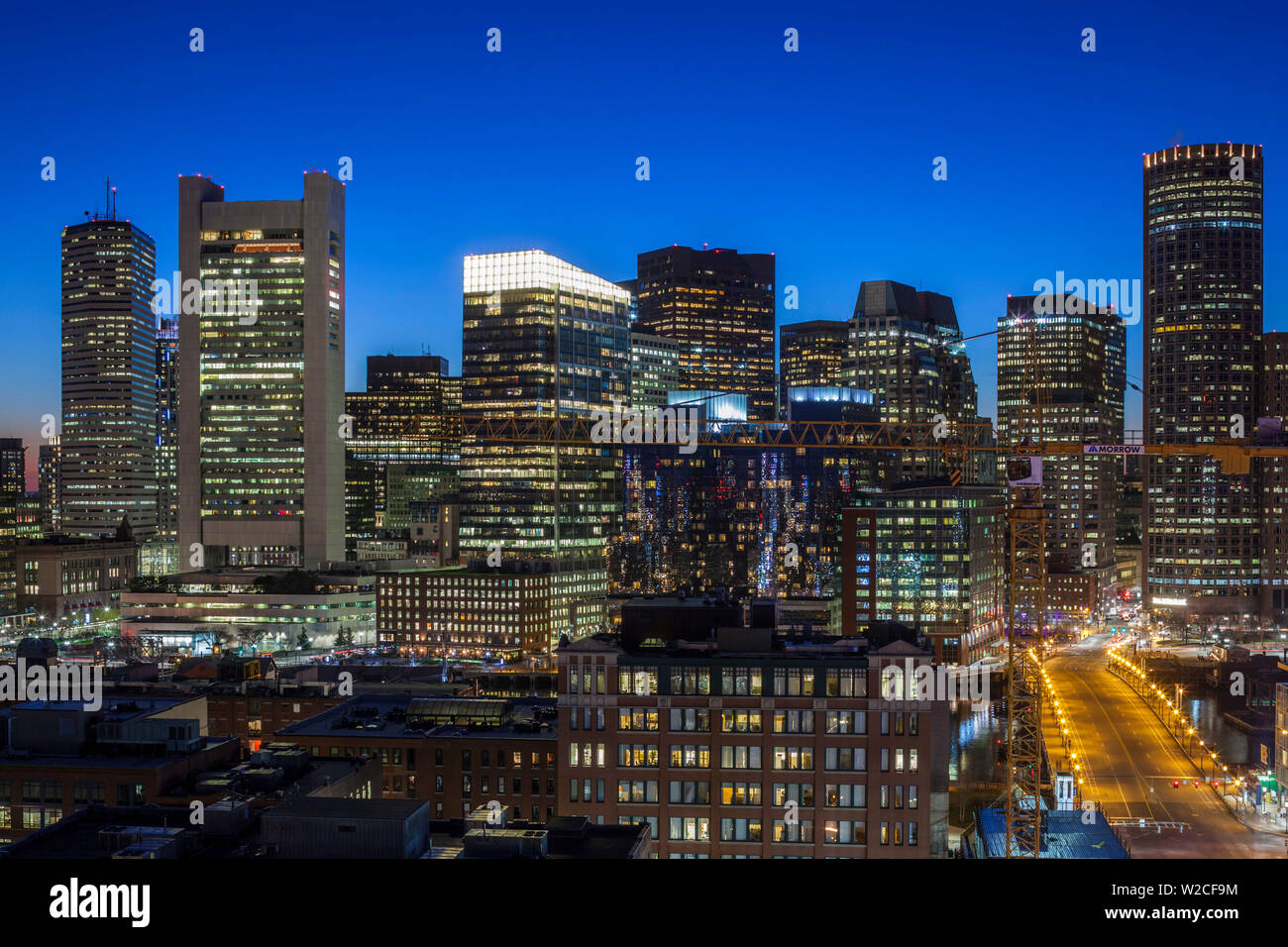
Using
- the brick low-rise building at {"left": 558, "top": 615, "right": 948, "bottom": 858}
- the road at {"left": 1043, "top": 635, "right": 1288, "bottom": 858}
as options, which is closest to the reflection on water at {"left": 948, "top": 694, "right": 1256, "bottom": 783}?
the road at {"left": 1043, "top": 635, "right": 1288, "bottom": 858}

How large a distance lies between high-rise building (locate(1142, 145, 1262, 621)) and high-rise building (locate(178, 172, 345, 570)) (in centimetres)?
10106

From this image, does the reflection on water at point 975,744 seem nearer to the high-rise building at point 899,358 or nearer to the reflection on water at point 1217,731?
the reflection on water at point 1217,731

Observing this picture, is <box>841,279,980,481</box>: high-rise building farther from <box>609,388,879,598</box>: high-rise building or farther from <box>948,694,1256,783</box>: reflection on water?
<box>948,694,1256,783</box>: reflection on water

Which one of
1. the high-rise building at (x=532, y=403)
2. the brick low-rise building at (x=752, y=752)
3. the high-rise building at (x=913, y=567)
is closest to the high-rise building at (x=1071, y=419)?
the high-rise building at (x=913, y=567)

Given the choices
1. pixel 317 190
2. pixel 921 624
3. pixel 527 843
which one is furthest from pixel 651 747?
pixel 317 190

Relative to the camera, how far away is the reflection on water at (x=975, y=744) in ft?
214

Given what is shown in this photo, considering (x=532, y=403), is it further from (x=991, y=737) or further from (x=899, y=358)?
(x=899, y=358)

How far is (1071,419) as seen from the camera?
167250 millimetres

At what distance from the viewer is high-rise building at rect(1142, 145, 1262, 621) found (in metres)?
131

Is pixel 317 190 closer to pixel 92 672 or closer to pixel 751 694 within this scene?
pixel 92 672

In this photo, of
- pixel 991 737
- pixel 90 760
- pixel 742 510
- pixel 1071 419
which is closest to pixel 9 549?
pixel 742 510

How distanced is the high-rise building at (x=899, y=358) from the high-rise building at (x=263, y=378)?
90.3m

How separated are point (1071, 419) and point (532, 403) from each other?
294 feet
